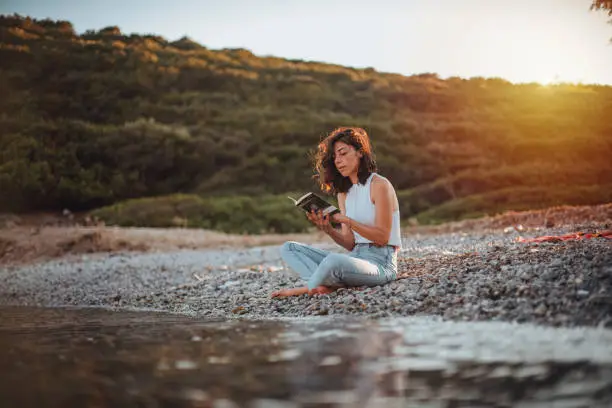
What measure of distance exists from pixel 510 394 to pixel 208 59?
3084cm

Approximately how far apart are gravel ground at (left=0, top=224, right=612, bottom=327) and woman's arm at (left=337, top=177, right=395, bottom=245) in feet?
1.68

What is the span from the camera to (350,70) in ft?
112

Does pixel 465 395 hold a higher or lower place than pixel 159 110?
lower

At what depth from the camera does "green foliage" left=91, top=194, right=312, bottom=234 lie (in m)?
20.5

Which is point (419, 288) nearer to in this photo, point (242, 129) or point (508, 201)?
point (508, 201)

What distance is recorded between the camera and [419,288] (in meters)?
6.14

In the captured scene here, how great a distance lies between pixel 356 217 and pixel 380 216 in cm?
29

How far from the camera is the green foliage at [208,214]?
20500 millimetres

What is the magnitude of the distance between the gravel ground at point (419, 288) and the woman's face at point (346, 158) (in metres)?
1.12

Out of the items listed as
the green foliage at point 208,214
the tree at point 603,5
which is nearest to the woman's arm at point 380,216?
the tree at point 603,5

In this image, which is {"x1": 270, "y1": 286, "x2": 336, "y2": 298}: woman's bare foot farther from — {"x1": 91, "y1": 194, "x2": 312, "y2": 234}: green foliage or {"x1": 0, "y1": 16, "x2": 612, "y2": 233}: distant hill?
{"x1": 91, "y1": 194, "x2": 312, "y2": 234}: green foliage

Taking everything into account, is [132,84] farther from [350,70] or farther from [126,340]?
[126,340]

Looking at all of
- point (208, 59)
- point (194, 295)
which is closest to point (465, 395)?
point (194, 295)

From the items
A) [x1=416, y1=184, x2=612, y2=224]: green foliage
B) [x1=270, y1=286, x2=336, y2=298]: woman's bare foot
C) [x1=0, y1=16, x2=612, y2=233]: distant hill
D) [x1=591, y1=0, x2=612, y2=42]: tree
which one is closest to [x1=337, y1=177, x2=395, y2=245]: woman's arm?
[x1=270, y1=286, x2=336, y2=298]: woman's bare foot
